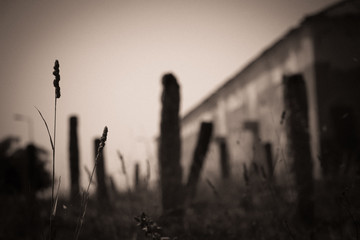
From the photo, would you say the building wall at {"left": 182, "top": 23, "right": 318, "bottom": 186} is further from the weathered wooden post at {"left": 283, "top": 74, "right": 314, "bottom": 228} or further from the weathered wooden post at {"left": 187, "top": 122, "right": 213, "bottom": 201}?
the weathered wooden post at {"left": 283, "top": 74, "right": 314, "bottom": 228}

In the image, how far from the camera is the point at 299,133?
4523 mm

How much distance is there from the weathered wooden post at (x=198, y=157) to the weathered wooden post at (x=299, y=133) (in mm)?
1441

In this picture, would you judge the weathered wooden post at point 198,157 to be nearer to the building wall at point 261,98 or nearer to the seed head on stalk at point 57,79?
the building wall at point 261,98

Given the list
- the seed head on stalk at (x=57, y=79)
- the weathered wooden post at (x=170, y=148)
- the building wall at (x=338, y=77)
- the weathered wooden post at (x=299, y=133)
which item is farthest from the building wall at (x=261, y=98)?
the seed head on stalk at (x=57, y=79)

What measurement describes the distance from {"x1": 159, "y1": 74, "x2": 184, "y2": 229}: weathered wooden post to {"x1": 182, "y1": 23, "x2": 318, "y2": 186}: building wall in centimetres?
471

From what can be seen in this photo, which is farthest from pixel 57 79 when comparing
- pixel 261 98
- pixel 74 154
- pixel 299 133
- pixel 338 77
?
pixel 261 98

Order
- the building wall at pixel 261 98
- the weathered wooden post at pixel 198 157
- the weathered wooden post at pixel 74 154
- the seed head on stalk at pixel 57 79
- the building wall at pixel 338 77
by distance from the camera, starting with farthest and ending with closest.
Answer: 1. the building wall at pixel 261 98
2. the building wall at pixel 338 77
3. the weathered wooden post at pixel 74 154
4. the weathered wooden post at pixel 198 157
5. the seed head on stalk at pixel 57 79

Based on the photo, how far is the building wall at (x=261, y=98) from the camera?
12406mm

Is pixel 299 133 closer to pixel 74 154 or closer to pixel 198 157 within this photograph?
pixel 198 157

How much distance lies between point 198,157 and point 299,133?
1.88 metres

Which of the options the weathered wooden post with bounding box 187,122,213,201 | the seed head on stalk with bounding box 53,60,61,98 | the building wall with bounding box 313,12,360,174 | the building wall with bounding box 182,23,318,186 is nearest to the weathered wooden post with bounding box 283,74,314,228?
the weathered wooden post with bounding box 187,122,213,201

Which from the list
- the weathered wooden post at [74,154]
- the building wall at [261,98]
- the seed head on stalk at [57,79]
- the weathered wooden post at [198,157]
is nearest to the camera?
the seed head on stalk at [57,79]

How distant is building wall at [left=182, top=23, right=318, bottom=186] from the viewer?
488 inches

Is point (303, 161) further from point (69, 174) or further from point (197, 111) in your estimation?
point (197, 111)
